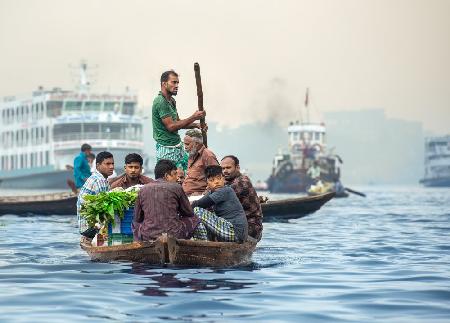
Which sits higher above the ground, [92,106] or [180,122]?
[92,106]

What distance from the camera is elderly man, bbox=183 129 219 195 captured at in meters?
12.4

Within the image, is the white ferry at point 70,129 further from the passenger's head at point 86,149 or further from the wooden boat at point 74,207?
the passenger's head at point 86,149

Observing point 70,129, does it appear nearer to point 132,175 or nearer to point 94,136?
point 94,136

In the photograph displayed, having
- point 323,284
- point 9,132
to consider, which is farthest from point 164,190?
point 9,132

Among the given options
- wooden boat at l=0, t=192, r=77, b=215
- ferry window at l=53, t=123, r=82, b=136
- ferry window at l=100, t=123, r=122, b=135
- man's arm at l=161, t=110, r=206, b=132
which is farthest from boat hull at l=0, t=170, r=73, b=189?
man's arm at l=161, t=110, r=206, b=132

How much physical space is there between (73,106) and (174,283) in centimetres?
6500

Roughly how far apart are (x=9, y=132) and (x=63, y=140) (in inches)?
505

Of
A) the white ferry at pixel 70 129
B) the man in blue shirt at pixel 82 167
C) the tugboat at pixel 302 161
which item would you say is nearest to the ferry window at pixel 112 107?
the white ferry at pixel 70 129

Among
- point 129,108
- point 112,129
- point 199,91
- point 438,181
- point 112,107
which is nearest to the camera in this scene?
point 199,91

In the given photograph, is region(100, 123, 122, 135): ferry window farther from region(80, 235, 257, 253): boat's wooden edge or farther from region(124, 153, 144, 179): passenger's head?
region(80, 235, 257, 253): boat's wooden edge

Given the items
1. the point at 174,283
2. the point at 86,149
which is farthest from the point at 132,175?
the point at 86,149

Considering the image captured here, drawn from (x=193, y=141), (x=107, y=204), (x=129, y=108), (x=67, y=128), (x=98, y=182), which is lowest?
(x=107, y=204)

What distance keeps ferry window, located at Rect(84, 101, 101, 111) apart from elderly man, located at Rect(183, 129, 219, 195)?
197 ft

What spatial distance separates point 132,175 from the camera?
453 inches
